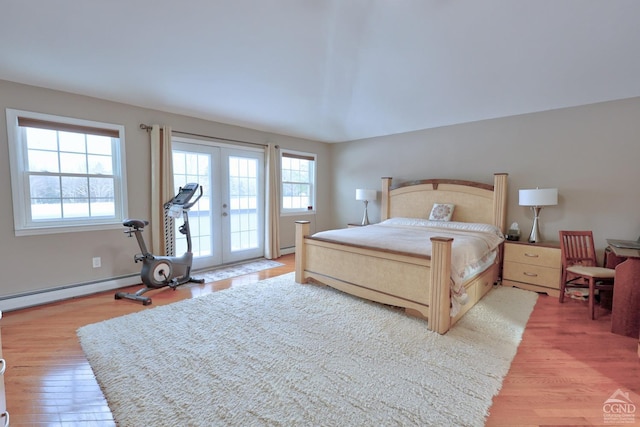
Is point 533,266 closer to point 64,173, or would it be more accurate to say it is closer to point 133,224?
point 133,224

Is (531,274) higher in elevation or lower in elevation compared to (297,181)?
lower

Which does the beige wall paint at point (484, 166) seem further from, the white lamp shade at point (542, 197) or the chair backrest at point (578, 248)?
the white lamp shade at point (542, 197)

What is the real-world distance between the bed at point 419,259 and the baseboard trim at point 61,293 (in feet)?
7.44

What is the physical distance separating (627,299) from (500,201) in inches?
69.9

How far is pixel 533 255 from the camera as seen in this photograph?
3564mm

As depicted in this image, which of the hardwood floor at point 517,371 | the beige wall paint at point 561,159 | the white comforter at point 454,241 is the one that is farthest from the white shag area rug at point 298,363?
the beige wall paint at point 561,159

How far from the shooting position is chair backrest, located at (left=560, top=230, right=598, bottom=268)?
330 centimetres

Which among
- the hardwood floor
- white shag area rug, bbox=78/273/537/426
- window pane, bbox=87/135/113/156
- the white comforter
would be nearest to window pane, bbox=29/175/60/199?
window pane, bbox=87/135/113/156

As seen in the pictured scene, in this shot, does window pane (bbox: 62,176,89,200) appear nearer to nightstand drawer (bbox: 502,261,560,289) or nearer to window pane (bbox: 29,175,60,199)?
window pane (bbox: 29,175,60,199)

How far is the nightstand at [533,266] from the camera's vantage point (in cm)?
343

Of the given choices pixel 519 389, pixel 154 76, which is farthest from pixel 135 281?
pixel 519 389

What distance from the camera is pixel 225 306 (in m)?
3.08

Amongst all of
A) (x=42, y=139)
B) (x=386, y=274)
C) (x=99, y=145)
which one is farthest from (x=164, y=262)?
(x=386, y=274)

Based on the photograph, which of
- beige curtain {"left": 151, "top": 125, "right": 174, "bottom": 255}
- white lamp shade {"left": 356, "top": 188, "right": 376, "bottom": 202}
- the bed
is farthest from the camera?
white lamp shade {"left": 356, "top": 188, "right": 376, "bottom": 202}
